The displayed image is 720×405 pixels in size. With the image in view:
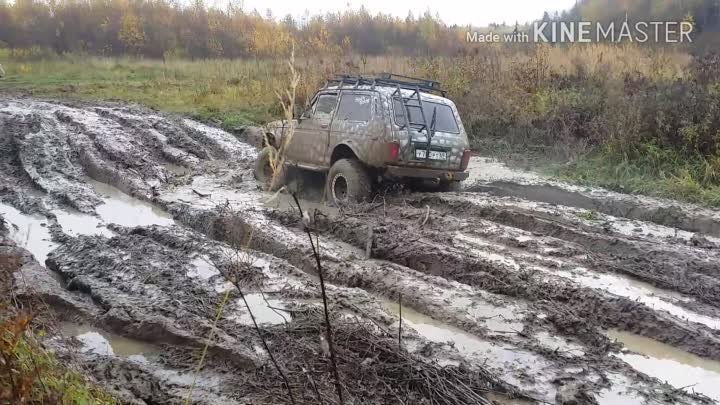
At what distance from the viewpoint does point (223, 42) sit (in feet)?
108

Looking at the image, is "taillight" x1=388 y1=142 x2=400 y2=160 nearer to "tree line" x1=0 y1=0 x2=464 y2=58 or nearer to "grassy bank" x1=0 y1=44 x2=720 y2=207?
"grassy bank" x1=0 y1=44 x2=720 y2=207

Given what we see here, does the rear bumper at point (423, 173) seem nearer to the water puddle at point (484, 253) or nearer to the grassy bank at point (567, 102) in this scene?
the water puddle at point (484, 253)

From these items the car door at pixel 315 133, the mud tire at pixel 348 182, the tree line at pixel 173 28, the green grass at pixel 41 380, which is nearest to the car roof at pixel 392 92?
the car door at pixel 315 133

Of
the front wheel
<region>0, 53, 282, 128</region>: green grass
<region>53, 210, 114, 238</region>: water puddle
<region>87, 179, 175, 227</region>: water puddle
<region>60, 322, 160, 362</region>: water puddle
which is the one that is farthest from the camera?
<region>0, 53, 282, 128</region>: green grass

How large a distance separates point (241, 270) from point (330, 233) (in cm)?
195

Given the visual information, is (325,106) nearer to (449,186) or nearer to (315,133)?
(315,133)

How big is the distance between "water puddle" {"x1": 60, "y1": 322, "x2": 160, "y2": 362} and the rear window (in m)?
5.04

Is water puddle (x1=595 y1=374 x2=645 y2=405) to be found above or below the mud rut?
below

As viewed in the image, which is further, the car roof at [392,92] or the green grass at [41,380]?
the car roof at [392,92]

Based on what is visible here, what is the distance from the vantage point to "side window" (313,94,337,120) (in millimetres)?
9195

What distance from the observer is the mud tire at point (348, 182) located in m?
8.41

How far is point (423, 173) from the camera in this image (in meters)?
8.55

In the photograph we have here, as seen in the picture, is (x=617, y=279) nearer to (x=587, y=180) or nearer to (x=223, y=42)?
(x=587, y=180)

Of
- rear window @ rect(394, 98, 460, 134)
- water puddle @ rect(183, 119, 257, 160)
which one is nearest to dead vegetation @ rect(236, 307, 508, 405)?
rear window @ rect(394, 98, 460, 134)
